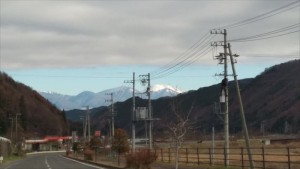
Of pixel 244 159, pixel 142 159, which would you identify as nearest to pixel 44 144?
pixel 244 159

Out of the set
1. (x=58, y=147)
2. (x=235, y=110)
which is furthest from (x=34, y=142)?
(x=235, y=110)

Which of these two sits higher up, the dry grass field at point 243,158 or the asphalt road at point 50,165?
the dry grass field at point 243,158

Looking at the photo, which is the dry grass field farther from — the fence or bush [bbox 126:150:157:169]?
bush [bbox 126:150:157:169]

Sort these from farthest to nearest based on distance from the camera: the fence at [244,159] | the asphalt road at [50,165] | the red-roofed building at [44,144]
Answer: the red-roofed building at [44,144]
the asphalt road at [50,165]
the fence at [244,159]

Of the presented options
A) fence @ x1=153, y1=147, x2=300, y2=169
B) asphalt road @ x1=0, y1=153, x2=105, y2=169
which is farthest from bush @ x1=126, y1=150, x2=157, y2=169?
asphalt road @ x1=0, y1=153, x2=105, y2=169

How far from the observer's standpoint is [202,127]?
19688 cm

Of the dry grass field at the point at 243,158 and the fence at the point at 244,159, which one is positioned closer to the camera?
the fence at the point at 244,159

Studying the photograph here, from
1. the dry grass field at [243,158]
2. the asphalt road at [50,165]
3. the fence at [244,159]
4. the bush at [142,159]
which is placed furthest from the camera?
the asphalt road at [50,165]

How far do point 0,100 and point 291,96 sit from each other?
10292 centimetres

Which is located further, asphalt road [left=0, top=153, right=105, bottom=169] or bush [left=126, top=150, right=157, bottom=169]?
asphalt road [left=0, top=153, right=105, bottom=169]

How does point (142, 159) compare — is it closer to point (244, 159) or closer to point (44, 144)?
point (244, 159)

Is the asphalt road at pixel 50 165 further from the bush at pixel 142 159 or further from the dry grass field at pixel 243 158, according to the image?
the bush at pixel 142 159

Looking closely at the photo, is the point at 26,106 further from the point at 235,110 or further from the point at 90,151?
the point at 90,151

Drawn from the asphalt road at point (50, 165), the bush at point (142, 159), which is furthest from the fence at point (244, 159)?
the asphalt road at point (50, 165)
